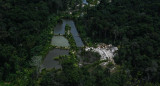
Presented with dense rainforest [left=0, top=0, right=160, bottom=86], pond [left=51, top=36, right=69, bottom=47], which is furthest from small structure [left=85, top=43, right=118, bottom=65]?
pond [left=51, top=36, right=69, bottom=47]

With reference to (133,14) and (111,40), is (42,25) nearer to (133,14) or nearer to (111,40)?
(111,40)

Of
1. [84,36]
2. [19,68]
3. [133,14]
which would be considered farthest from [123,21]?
[19,68]

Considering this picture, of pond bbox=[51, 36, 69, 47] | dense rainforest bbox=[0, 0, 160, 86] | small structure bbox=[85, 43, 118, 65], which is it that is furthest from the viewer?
pond bbox=[51, 36, 69, 47]

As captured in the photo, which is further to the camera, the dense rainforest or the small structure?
the small structure

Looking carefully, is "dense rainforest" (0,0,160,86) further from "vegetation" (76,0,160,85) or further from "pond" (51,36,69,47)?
"pond" (51,36,69,47)

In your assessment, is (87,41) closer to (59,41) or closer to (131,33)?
(59,41)

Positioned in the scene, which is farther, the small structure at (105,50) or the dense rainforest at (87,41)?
the small structure at (105,50)

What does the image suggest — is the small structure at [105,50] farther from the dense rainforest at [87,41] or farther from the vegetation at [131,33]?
the vegetation at [131,33]

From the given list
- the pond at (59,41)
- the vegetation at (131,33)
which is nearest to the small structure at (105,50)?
the vegetation at (131,33)
